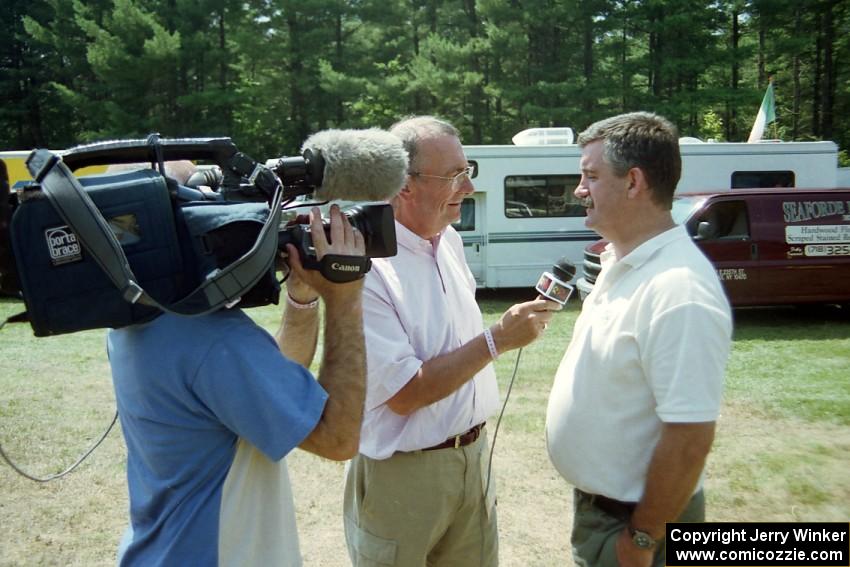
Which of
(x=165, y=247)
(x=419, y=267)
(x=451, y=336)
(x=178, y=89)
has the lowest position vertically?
(x=451, y=336)

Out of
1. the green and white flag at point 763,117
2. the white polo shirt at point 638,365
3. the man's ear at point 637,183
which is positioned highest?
the green and white flag at point 763,117

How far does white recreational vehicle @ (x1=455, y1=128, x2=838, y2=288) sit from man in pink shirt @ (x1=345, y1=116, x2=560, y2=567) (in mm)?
10668

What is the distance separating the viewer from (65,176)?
1.32 metres

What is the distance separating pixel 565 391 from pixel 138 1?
31.4m

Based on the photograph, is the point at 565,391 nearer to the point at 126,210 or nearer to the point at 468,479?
the point at 468,479

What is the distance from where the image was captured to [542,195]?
1359 cm

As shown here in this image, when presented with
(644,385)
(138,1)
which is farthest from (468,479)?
(138,1)

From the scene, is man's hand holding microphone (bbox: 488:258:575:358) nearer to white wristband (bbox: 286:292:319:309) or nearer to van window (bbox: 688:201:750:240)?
white wristband (bbox: 286:292:319:309)

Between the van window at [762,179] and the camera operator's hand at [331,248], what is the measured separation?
13427 millimetres

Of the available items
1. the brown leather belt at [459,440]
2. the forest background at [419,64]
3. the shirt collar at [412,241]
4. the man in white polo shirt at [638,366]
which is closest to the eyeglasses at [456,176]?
the shirt collar at [412,241]

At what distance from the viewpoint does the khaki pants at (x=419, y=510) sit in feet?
7.98

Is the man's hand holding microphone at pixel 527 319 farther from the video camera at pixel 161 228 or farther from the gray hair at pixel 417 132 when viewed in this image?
the video camera at pixel 161 228

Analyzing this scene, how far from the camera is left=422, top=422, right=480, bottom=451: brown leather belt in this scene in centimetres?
250

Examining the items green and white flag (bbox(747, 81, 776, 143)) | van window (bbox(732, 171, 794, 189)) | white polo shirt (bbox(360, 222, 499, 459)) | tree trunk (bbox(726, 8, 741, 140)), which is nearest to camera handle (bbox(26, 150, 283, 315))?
white polo shirt (bbox(360, 222, 499, 459))
